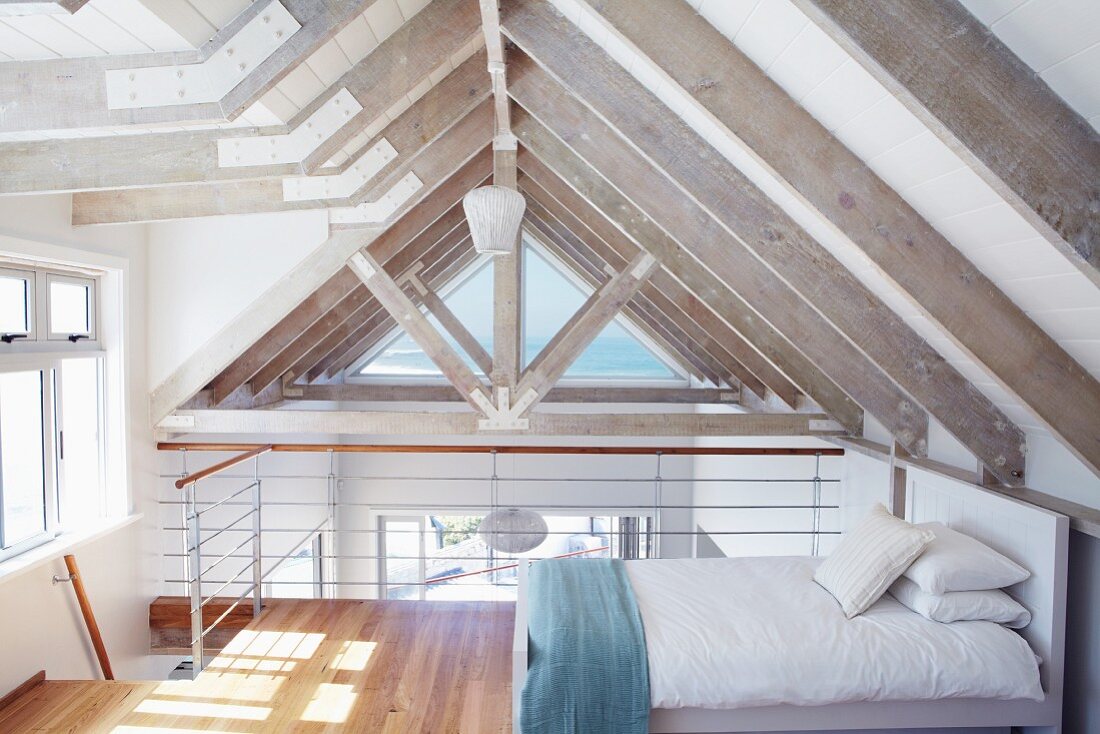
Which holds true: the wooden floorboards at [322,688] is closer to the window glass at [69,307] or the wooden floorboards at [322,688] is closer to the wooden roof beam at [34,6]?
the window glass at [69,307]

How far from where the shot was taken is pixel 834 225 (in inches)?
74.5

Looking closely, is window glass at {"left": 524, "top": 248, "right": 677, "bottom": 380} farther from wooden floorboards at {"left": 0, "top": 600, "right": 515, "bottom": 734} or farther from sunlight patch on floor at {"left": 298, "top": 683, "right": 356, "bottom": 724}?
sunlight patch on floor at {"left": 298, "top": 683, "right": 356, "bottom": 724}

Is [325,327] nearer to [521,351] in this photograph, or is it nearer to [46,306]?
[46,306]

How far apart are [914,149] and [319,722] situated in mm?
2479

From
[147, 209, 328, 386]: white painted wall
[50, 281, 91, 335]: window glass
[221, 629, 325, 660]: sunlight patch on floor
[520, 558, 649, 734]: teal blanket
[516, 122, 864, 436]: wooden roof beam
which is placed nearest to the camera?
[520, 558, 649, 734]: teal blanket

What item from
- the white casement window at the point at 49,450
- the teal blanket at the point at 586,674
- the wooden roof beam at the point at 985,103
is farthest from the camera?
the white casement window at the point at 49,450

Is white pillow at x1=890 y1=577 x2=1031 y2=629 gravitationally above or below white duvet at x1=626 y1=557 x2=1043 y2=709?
above

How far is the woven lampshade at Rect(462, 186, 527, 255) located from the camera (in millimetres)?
2463

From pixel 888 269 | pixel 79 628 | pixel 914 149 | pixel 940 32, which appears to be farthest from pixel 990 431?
pixel 79 628

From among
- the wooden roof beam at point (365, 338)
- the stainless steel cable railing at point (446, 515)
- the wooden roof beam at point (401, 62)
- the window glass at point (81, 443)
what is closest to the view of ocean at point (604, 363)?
the wooden roof beam at point (365, 338)

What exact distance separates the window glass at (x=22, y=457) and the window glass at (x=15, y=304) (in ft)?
0.61

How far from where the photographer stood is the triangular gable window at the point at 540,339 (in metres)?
6.53

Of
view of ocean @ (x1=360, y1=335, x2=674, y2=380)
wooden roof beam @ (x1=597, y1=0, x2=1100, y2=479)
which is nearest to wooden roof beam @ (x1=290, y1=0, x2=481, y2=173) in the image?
wooden roof beam @ (x1=597, y1=0, x2=1100, y2=479)

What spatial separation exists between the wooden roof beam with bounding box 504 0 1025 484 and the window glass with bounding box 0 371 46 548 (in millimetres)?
2364
